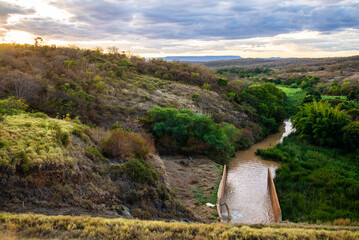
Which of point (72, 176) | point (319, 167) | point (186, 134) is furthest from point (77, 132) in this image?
point (319, 167)

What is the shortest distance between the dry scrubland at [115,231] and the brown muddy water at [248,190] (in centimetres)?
625

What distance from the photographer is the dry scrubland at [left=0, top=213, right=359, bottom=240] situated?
5301 mm

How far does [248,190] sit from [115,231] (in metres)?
13.1

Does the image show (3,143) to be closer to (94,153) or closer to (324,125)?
(94,153)

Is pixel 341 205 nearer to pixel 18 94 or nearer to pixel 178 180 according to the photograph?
pixel 178 180

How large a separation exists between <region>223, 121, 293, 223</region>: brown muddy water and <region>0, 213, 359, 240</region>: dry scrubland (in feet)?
20.5

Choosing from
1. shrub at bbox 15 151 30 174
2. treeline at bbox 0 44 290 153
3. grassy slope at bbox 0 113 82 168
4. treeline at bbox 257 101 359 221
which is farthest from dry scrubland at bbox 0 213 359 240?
treeline at bbox 0 44 290 153

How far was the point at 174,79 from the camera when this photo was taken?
116ft

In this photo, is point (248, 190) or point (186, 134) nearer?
point (248, 190)

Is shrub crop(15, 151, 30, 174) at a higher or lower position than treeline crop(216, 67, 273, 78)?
lower

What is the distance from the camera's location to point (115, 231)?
231 inches

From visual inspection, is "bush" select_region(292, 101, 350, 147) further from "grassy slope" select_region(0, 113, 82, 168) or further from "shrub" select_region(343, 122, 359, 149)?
"grassy slope" select_region(0, 113, 82, 168)

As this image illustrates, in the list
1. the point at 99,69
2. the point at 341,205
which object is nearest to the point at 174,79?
the point at 99,69

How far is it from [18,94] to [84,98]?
405 cm
